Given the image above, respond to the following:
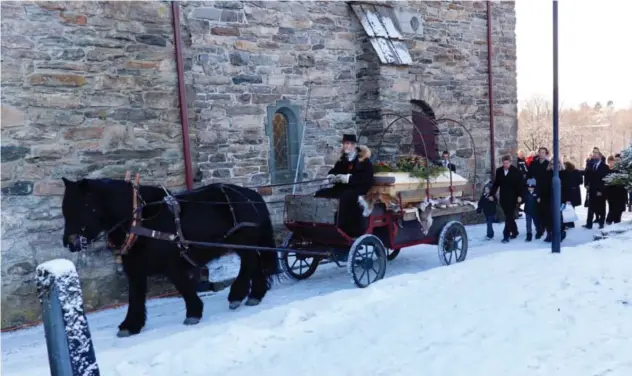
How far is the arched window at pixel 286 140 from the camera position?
9.72 meters

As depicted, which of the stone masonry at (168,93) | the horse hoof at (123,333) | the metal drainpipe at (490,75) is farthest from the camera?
the metal drainpipe at (490,75)

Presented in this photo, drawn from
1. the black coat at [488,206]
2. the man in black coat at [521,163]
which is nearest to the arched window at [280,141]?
the black coat at [488,206]

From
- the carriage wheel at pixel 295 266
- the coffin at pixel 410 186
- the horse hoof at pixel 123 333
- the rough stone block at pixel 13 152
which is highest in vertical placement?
the rough stone block at pixel 13 152

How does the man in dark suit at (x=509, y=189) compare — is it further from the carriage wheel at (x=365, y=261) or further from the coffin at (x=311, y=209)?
the coffin at (x=311, y=209)

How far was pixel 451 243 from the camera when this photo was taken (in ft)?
28.2

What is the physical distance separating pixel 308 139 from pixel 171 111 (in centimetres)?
276

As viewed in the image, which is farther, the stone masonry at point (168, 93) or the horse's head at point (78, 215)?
the stone masonry at point (168, 93)

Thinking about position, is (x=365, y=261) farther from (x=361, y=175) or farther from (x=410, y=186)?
(x=410, y=186)

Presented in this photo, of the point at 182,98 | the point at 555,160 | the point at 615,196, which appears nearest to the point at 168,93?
the point at 182,98

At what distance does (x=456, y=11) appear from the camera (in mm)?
12570

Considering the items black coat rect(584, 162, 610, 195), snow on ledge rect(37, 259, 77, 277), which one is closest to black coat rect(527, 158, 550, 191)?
black coat rect(584, 162, 610, 195)

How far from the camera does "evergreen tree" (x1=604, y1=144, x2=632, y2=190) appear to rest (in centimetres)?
1035

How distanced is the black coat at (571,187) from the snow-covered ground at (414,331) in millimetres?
3652

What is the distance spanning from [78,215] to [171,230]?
1.01m
